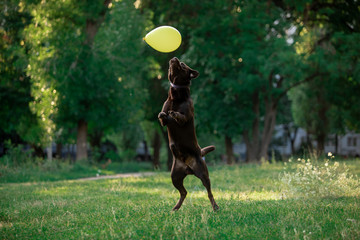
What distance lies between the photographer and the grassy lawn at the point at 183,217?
5234 mm

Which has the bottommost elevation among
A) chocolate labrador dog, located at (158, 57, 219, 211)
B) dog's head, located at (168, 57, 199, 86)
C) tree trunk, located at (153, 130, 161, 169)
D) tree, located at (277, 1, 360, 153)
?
tree trunk, located at (153, 130, 161, 169)

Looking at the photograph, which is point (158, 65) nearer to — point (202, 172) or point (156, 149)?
point (156, 149)

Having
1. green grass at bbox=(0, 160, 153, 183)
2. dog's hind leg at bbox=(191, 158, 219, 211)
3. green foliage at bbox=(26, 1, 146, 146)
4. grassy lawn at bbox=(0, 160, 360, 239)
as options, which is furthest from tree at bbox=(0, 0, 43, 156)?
dog's hind leg at bbox=(191, 158, 219, 211)

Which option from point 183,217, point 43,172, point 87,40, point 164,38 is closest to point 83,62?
point 87,40

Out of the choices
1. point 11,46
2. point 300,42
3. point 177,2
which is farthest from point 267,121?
point 11,46

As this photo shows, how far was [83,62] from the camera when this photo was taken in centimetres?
2147

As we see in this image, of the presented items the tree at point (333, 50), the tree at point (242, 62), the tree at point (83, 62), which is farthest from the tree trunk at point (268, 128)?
the tree at point (83, 62)

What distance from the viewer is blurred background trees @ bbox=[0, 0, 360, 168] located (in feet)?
69.4

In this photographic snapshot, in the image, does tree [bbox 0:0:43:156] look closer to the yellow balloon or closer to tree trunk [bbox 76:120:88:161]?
tree trunk [bbox 76:120:88:161]

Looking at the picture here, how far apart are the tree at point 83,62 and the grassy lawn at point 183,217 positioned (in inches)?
463

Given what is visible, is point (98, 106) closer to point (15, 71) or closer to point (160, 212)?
point (15, 71)

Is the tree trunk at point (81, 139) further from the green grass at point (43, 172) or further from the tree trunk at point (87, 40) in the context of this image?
the green grass at point (43, 172)

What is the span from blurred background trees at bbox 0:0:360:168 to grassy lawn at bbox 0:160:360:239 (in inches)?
491

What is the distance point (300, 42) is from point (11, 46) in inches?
688
